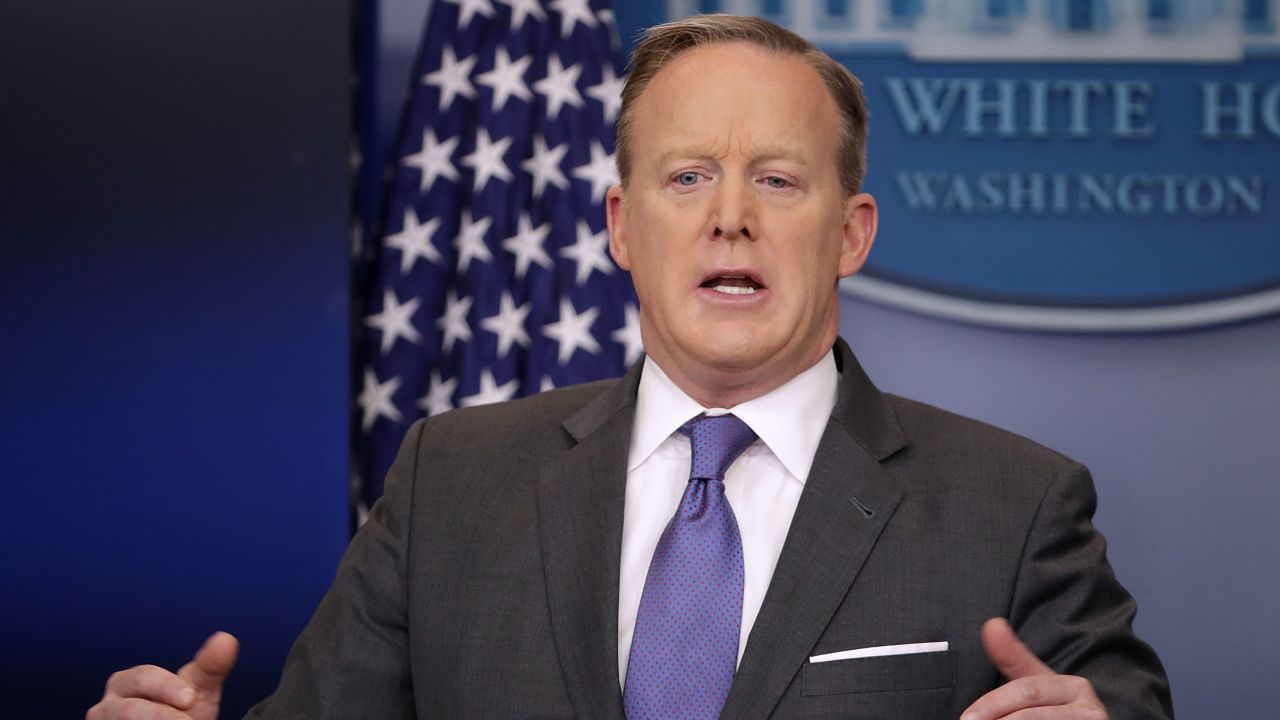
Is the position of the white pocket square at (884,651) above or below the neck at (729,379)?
below

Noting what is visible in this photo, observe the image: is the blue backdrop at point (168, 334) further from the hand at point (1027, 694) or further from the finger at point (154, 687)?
the hand at point (1027, 694)

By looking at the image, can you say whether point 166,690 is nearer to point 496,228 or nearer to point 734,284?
point 734,284

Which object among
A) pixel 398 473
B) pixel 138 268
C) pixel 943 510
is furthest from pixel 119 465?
pixel 943 510

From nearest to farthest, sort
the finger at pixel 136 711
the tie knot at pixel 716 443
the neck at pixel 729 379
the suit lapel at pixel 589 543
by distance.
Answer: the finger at pixel 136 711
the suit lapel at pixel 589 543
the tie knot at pixel 716 443
the neck at pixel 729 379

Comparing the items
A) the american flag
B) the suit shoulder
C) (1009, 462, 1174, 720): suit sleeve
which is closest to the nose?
the suit shoulder

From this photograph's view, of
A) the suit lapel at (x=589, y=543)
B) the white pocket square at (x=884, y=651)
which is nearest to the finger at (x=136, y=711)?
the suit lapel at (x=589, y=543)

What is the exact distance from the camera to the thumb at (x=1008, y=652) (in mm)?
1507

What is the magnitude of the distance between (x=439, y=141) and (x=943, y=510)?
222 cm

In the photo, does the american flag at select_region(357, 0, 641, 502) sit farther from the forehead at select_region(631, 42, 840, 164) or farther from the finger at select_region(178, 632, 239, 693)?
the finger at select_region(178, 632, 239, 693)

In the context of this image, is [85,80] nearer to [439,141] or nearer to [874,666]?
[439,141]

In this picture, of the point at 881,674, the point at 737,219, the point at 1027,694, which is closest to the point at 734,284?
the point at 737,219

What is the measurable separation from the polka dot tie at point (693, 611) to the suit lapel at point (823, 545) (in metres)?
0.04

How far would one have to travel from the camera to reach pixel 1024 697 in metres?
1.46

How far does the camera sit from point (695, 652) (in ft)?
5.60
